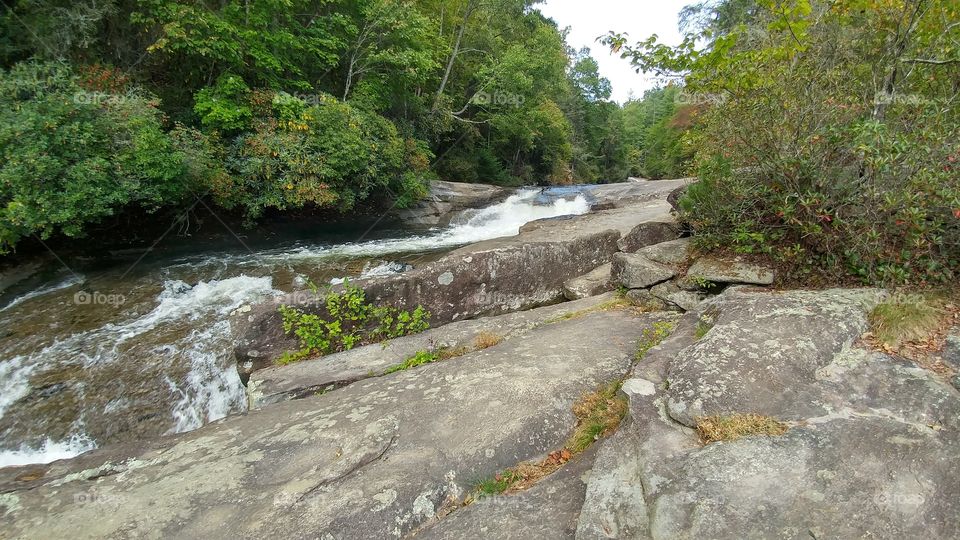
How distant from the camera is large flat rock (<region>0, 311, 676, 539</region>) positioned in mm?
2531

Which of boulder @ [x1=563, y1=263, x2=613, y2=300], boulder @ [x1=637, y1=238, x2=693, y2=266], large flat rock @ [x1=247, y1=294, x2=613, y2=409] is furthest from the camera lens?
boulder @ [x1=563, y1=263, x2=613, y2=300]

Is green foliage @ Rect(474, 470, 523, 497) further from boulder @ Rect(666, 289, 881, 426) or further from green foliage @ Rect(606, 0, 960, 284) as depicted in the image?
green foliage @ Rect(606, 0, 960, 284)

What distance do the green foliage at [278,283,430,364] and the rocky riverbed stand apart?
1.69 feet

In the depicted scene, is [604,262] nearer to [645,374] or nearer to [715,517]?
[645,374]

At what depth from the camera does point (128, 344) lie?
6.22m

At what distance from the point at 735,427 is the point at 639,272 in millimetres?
3259

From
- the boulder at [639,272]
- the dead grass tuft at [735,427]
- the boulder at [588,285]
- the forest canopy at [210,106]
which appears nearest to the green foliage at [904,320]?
the dead grass tuft at [735,427]

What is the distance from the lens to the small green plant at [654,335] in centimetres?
398

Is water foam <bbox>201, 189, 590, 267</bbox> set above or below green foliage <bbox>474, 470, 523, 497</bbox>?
above

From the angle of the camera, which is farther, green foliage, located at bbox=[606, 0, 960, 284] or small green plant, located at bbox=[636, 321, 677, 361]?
small green plant, located at bbox=[636, 321, 677, 361]

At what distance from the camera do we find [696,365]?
2947 millimetres

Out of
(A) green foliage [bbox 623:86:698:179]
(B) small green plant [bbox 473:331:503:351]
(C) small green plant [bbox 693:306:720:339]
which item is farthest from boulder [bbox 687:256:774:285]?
(B) small green plant [bbox 473:331:503:351]

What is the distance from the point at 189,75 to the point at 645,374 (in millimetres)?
14505

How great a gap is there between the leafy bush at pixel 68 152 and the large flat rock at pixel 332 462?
6.01m
